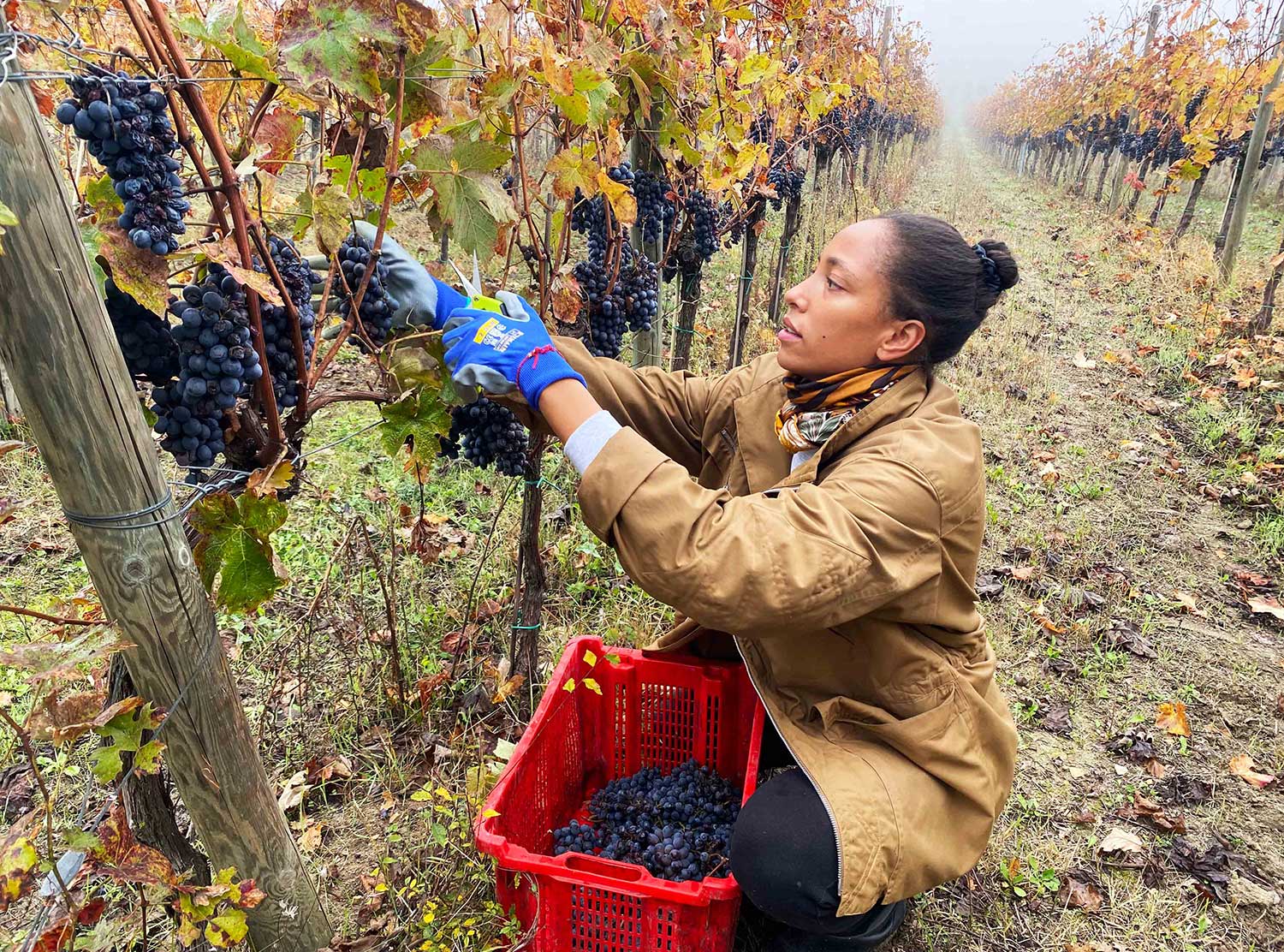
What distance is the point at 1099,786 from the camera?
272 cm

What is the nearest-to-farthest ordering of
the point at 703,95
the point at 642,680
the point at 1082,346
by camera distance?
the point at 642,680
the point at 703,95
the point at 1082,346

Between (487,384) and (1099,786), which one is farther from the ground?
(487,384)

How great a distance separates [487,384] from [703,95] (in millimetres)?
2171

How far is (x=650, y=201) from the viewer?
3.04m

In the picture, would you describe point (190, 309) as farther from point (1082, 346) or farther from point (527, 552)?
point (1082, 346)

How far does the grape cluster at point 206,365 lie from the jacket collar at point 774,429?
3.96 ft

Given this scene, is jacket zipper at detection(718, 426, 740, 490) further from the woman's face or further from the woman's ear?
the woman's ear

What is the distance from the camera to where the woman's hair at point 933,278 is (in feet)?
6.23

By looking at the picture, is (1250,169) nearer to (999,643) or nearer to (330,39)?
(999,643)

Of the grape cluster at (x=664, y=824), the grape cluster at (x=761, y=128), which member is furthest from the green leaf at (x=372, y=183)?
the grape cluster at (x=761, y=128)

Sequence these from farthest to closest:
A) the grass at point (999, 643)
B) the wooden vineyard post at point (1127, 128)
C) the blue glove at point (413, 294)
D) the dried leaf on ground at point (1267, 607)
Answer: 1. the wooden vineyard post at point (1127, 128)
2. the dried leaf on ground at point (1267, 607)
3. the grass at point (999, 643)
4. the blue glove at point (413, 294)

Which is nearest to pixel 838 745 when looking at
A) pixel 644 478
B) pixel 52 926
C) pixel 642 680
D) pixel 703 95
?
pixel 642 680

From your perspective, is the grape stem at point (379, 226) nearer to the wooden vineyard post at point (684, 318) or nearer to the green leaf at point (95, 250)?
the green leaf at point (95, 250)

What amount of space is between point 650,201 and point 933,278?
4.72 feet
